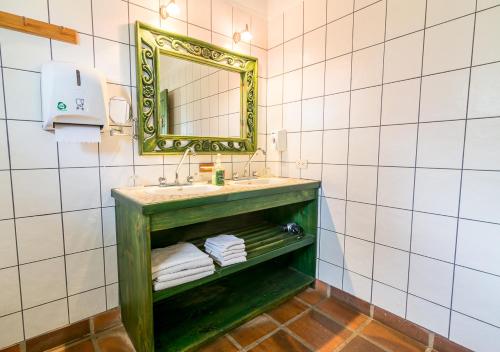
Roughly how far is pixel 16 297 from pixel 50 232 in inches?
12.9

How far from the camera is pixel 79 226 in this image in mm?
1389

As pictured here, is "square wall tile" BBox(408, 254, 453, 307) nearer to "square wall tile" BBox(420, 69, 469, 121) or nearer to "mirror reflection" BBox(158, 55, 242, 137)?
"square wall tile" BBox(420, 69, 469, 121)

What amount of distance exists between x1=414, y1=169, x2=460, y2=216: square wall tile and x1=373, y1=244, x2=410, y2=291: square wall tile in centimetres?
30

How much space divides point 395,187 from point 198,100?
136cm

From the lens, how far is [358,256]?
1658 millimetres

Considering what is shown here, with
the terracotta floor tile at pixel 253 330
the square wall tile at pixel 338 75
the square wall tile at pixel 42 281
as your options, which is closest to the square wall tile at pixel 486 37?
the square wall tile at pixel 338 75

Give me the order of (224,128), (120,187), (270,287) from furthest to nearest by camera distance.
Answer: (224,128)
(270,287)
(120,187)

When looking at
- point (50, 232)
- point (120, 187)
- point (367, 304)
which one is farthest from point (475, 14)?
point (50, 232)

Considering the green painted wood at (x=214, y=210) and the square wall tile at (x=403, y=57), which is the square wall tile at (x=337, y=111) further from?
the green painted wood at (x=214, y=210)

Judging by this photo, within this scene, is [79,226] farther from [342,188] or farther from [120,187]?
[342,188]

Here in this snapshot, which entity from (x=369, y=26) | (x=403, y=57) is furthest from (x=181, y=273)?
(x=369, y=26)

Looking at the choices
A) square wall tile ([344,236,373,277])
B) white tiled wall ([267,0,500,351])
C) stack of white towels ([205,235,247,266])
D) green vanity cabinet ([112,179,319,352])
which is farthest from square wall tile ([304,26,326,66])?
stack of white towels ([205,235,247,266])

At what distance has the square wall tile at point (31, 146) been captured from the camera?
1205 mm

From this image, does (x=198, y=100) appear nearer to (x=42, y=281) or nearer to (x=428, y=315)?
(x=42, y=281)
